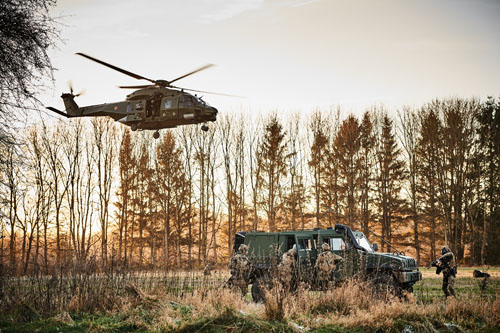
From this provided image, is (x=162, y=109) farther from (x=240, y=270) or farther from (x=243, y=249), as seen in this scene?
(x=240, y=270)

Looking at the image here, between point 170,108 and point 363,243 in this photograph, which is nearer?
point 363,243

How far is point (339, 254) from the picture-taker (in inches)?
449

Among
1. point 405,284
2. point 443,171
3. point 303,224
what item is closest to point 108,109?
point 405,284

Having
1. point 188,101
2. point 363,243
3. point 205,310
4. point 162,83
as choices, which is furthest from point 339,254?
point 162,83

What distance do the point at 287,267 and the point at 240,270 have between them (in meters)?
1.49

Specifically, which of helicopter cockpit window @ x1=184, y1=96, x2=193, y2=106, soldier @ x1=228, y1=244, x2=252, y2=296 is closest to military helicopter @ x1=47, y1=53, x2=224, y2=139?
helicopter cockpit window @ x1=184, y1=96, x2=193, y2=106

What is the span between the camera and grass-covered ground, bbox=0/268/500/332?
7746 mm

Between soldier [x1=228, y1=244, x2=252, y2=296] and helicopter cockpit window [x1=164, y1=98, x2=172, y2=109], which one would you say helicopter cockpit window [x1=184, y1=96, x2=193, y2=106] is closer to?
helicopter cockpit window [x1=164, y1=98, x2=172, y2=109]

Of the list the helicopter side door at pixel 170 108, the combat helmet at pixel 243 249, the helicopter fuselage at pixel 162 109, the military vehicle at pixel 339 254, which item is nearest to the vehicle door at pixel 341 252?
the military vehicle at pixel 339 254

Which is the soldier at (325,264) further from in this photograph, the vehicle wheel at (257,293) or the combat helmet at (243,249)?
the combat helmet at (243,249)

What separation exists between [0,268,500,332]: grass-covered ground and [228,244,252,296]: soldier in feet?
2.75

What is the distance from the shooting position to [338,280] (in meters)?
11.2

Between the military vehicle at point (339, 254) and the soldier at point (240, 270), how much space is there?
216mm

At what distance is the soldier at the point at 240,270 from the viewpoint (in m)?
11.2
